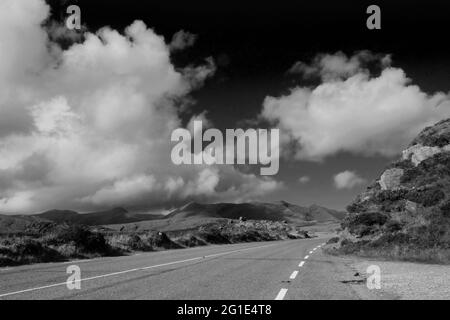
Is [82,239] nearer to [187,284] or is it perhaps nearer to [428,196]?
[187,284]

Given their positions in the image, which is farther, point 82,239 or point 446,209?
point 82,239

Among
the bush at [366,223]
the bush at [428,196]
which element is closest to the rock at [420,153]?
the bush at [428,196]

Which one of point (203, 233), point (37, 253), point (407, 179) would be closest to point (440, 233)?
point (407, 179)

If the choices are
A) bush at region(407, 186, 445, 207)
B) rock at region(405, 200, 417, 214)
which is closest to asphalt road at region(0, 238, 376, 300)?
bush at region(407, 186, 445, 207)

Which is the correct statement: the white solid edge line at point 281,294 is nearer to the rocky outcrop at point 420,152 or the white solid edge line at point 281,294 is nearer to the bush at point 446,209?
the bush at point 446,209

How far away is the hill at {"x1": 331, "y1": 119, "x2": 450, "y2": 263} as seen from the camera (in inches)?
800

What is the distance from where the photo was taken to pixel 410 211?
25.0 meters

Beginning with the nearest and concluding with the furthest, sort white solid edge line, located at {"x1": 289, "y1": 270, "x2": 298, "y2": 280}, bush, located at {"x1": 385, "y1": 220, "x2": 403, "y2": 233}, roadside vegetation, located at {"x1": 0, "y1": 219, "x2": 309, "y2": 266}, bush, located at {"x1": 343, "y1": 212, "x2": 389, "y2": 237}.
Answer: white solid edge line, located at {"x1": 289, "y1": 270, "x2": 298, "y2": 280} → roadside vegetation, located at {"x1": 0, "y1": 219, "x2": 309, "y2": 266} → bush, located at {"x1": 385, "y1": 220, "x2": 403, "y2": 233} → bush, located at {"x1": 343, "y1": 212, "x2": 389, "y2": 237}

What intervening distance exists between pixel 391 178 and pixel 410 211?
7.47 meters

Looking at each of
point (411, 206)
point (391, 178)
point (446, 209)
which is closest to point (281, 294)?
point (446, 209)

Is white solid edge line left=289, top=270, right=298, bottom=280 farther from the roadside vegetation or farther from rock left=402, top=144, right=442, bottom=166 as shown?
rock left=402, top=144, right=442, bottom=166

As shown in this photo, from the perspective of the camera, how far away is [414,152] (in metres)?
34.1
